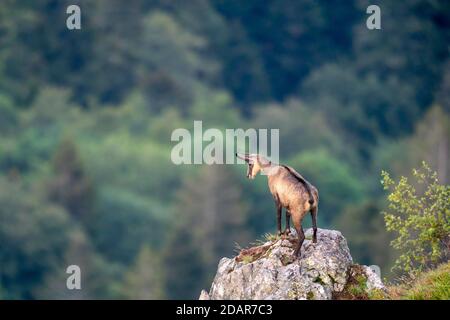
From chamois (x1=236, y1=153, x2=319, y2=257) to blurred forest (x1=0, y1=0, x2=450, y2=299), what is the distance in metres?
64.9

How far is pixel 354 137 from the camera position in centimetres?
17875

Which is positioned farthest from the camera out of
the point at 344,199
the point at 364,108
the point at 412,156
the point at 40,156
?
the point at 364,108

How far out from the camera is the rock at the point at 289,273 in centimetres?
3073

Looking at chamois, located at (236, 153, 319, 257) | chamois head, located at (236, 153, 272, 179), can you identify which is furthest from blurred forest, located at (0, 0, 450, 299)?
chamois, located at (236, 153, 319, 257)

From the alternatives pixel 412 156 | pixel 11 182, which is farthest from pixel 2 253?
pixel 412 156

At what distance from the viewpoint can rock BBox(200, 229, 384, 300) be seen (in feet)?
101

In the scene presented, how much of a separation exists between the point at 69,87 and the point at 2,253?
246ft

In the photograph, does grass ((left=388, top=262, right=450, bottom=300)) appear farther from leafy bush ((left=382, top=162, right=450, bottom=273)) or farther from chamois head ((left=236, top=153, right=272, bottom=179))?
chamois head ((left=236, top=153, right=272, bottom=179))

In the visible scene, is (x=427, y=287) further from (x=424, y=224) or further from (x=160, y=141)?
(x=160, y=141)

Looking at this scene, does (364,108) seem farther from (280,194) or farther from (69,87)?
(280,194)

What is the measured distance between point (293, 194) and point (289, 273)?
1678 mm

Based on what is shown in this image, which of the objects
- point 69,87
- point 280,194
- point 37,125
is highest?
point 69,87

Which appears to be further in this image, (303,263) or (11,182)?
(11,182)
